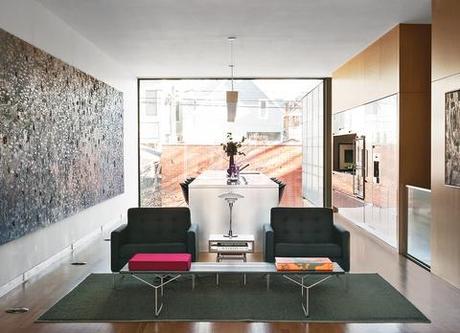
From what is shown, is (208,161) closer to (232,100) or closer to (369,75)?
(232,100)

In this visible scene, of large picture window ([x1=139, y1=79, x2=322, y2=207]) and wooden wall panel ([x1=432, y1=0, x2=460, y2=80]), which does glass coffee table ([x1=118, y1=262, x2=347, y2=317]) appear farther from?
large picture window ([x1=139, y1=79, x2=322, y2=207])

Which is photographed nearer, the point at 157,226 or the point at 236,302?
the point at 236,302

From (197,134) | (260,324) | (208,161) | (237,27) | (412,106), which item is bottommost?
(260,324)

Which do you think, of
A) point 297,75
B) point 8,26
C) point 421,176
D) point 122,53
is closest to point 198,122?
point 297,75

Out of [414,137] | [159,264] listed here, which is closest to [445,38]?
[414,137]

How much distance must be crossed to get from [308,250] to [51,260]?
306 cm

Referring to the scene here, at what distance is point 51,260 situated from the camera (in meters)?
7.02

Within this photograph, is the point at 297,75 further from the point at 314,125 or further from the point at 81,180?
the point at 81,180

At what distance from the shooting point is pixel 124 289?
5.66m

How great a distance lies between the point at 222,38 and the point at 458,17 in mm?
3849

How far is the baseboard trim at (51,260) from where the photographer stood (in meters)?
5.70

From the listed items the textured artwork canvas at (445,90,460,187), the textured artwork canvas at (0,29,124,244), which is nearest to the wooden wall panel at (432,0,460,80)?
the textured artwork canvas at (445,90,460,187)

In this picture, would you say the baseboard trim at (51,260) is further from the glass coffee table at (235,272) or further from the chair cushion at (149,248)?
the glass coffee table at (235,272)

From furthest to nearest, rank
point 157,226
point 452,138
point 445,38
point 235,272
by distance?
point 157,226 < point 445,38 < point 452,138 < point 235,272
